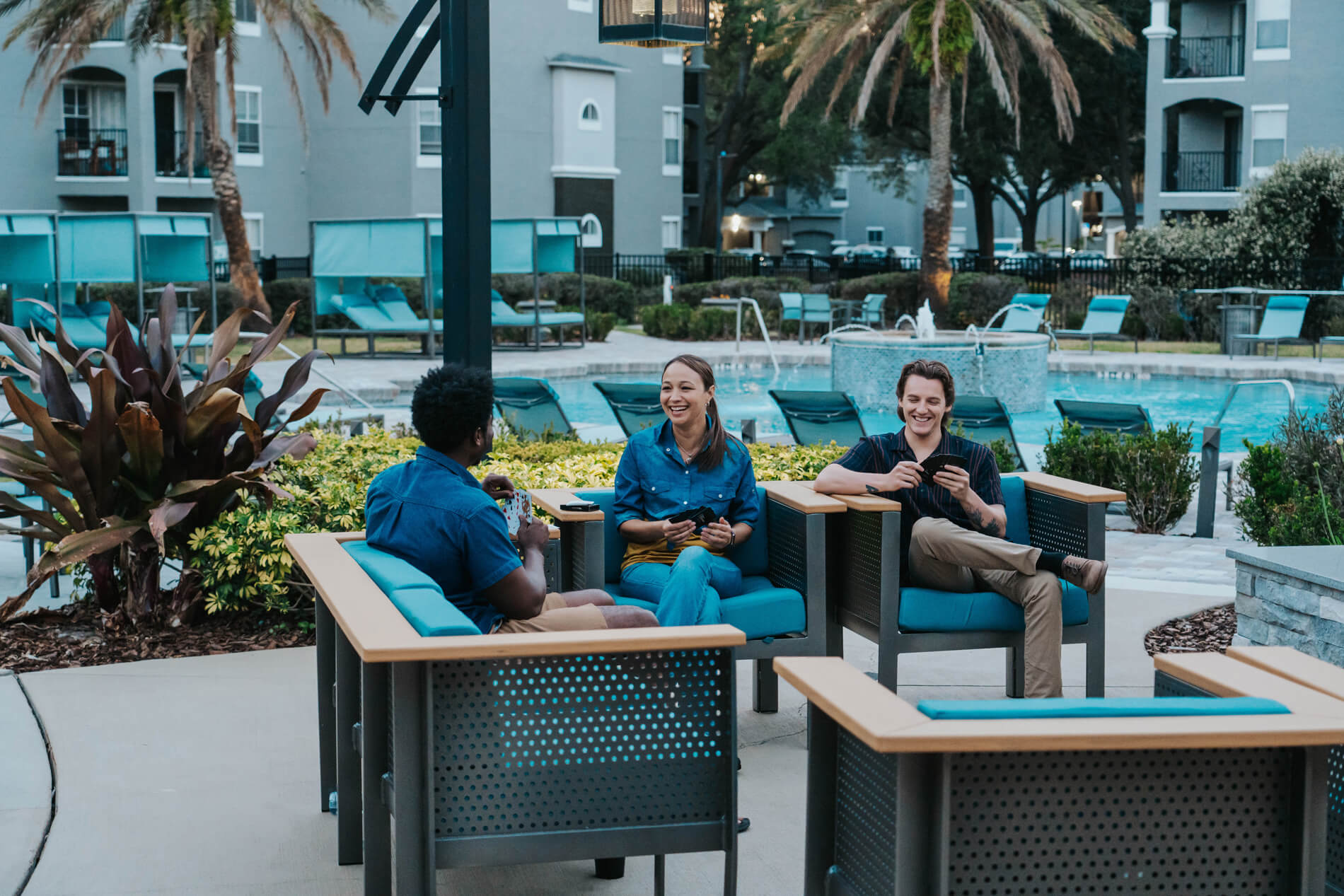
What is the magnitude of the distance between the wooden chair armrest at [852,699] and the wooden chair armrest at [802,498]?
1861mm

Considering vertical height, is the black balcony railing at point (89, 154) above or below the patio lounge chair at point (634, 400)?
above

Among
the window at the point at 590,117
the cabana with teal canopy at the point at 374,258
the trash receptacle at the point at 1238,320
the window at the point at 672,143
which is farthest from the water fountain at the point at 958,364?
the window at the point at 672,143

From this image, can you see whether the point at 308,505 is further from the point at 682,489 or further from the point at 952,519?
the point at 952,519

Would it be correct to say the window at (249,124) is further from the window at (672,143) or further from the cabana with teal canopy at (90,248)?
the cabana with teal canopy at (90,248)

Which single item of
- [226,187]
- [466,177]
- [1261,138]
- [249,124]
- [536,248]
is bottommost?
[466,177]

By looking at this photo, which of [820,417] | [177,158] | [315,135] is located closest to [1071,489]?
[820,417]

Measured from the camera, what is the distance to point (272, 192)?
36531mm

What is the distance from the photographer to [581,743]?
10.4 feet

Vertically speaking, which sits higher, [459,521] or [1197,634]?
[459,521]

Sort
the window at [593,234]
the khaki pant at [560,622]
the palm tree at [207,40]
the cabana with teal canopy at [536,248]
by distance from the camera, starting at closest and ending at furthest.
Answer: the khaki pant at [560,622], the cabana with teal canopy at [536,248], the palm tree at [207,40], the window at [593,234]

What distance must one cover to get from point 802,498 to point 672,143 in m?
37.5

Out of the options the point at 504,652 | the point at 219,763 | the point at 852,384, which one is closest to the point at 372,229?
the point at 852,384

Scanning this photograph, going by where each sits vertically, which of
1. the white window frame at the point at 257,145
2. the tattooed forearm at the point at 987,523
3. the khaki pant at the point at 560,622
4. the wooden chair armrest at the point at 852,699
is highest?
the white window frame at the point at 257,145

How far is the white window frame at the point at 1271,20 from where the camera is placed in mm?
32781
